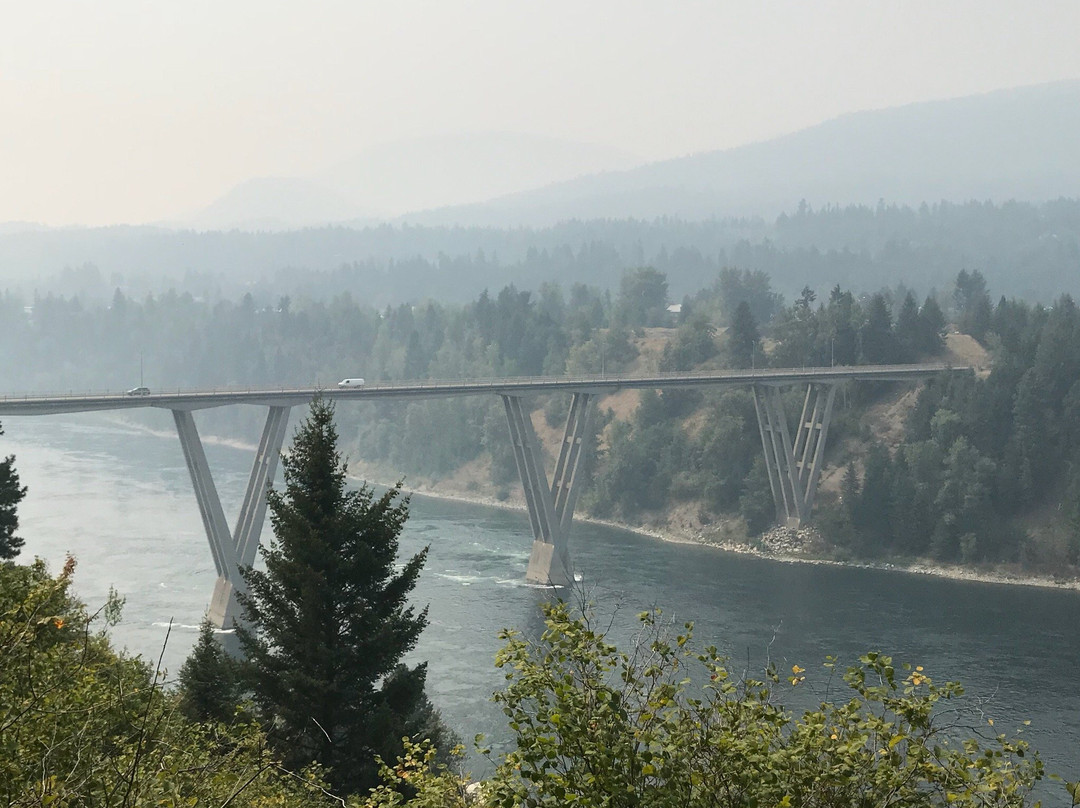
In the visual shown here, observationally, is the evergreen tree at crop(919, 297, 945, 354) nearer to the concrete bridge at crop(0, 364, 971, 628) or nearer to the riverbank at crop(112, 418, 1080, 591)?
the concrete bridge at crop(0, 364, 971, 628)

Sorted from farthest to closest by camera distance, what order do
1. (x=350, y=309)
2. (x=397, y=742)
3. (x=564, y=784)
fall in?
(x=350, y=309), (x=397, y=742), (x=564, y=784)

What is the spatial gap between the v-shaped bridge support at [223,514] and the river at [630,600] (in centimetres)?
239

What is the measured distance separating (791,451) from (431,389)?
33493 millimetres

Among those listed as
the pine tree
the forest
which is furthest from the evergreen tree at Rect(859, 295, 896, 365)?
the pine tree

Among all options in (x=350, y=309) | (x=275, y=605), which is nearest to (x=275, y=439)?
(x=275, y=605)

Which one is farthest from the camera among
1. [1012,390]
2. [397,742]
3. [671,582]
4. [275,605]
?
[1012,390]

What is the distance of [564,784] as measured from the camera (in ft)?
36.6

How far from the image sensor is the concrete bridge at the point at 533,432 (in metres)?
66.6

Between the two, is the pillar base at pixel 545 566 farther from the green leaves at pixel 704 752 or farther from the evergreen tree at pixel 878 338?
the green leaves at pixel 704 752

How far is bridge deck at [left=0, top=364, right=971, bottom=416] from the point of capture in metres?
66.3

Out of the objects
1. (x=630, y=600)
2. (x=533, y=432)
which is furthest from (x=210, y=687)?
(x=533, y=432)

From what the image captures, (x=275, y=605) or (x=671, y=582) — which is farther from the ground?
(x=275, y=605)

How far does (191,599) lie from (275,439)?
1021 centimetres

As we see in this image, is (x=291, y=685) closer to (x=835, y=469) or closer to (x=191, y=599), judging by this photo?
(x=191, y=599)
